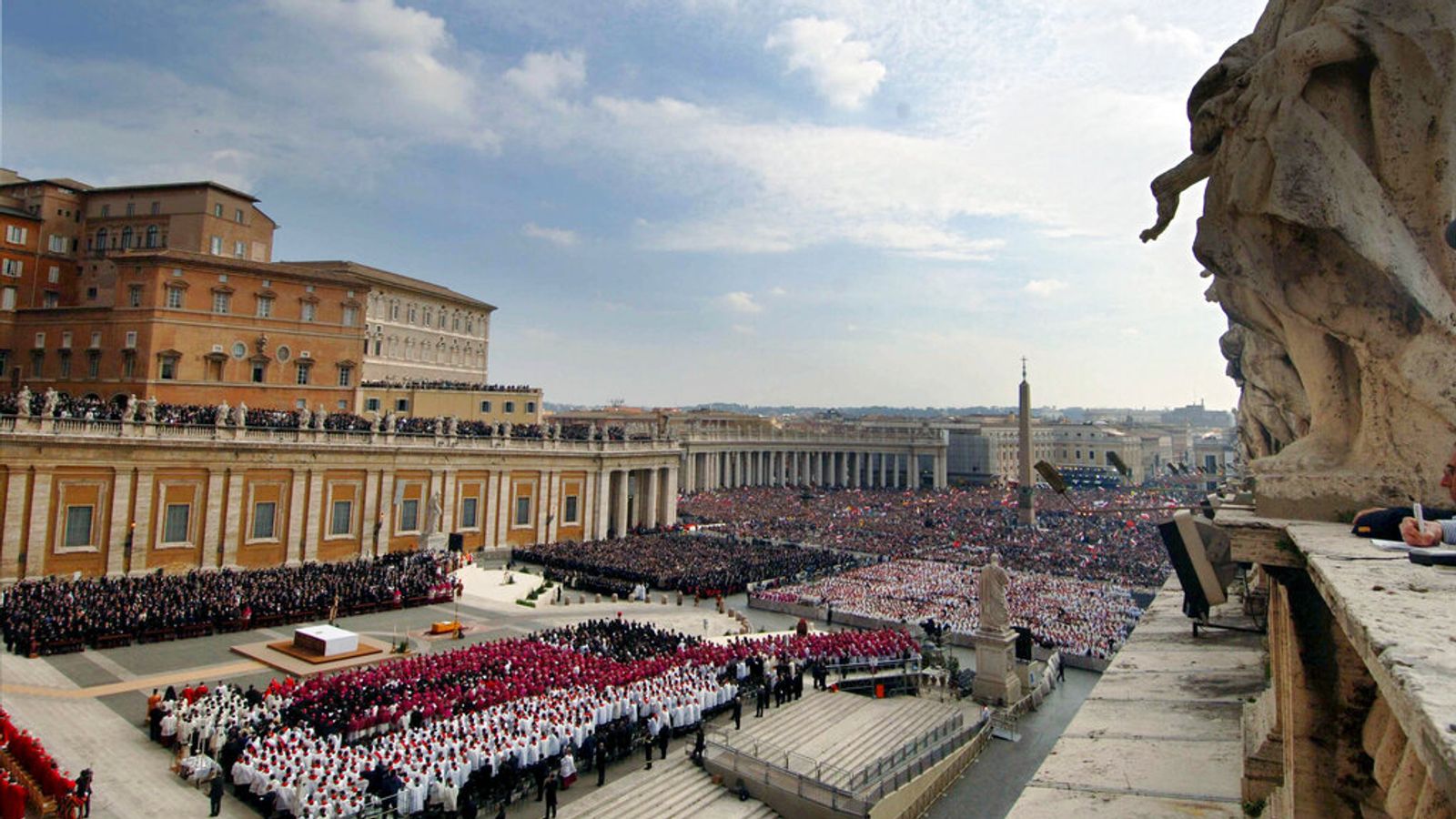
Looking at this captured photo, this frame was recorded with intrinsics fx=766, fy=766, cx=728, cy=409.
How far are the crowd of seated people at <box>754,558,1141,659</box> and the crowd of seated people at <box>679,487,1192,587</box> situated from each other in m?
4.03

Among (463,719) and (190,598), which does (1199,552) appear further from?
(190,598)

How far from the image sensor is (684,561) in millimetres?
38719

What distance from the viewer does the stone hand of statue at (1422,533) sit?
3.84 m

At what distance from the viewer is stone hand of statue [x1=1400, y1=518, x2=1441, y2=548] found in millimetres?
3842

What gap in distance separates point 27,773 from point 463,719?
6.95 meters

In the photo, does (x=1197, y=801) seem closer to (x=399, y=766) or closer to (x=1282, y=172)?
(x=1282, y=172)

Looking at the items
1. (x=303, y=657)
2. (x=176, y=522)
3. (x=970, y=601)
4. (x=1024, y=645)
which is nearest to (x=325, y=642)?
(x=303, y=657)

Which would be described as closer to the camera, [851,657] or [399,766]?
[399,766]

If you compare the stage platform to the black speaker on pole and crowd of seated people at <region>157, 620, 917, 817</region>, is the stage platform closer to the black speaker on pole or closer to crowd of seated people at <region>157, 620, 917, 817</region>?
crowd of seated people at <region>157, 620, 917, 817</region>

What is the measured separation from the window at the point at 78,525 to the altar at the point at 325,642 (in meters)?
13.2

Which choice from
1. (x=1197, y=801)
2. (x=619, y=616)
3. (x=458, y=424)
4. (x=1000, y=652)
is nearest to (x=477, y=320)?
(x=458, y=424)

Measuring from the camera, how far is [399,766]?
13.6m

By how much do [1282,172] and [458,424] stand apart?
4295 cm

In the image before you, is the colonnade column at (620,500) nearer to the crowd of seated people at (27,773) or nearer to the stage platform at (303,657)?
the stage platform at (303,657)
